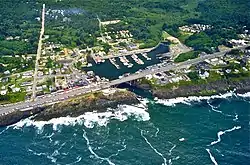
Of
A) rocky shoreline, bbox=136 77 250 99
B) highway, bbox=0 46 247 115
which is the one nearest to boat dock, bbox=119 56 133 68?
highway, bbox=0 46 247 115

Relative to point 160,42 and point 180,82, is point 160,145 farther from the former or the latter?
point 160,42

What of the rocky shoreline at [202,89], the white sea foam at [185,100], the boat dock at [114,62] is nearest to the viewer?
the white sea foam at [185,100]

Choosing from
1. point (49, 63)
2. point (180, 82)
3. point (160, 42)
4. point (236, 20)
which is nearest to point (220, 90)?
point (180, 82)

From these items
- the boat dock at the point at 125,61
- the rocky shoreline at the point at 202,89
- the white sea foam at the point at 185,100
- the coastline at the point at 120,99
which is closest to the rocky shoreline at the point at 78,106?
the coastline at the point at 120,99

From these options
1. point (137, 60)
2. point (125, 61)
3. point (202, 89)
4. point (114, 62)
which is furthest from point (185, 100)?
point (114, 62)

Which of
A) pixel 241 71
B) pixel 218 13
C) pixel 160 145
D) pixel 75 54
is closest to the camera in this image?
pixel 160 145

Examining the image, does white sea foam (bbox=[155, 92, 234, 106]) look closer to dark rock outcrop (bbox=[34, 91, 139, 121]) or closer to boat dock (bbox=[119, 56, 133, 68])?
dark rock outcrop (bbox=[34, 91, 139, 121])

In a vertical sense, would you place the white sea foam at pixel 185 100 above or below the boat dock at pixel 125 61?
below

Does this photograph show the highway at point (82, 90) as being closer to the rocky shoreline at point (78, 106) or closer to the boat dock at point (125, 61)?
the rocky shoreline at point (78, 106)
